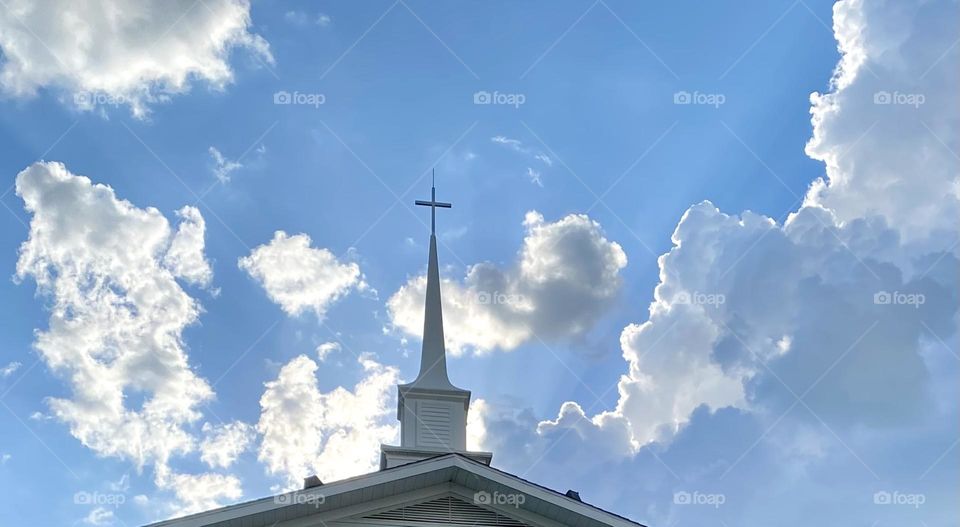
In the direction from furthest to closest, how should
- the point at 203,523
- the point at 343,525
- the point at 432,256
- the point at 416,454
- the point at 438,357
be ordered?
1. the point at 432,256
2. the point at 438,357
3. the point at 416,454
4. the point at 343,525
5. the point at 203,523

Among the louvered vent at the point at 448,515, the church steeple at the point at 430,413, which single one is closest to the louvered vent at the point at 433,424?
the church steeple at the point at 430,413

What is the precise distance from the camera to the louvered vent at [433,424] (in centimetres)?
2450

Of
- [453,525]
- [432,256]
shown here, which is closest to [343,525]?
[453,525]

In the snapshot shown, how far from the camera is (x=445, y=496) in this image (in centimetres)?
1736

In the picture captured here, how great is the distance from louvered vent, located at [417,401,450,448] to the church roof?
707cm

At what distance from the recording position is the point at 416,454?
22891 mm

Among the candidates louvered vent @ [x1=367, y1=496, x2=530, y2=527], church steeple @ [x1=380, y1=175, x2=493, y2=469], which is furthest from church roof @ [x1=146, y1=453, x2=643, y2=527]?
church steeple @ [x1=380, y1=175, x2=493, y2=469]

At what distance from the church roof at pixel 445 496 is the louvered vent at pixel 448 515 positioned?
2 cm

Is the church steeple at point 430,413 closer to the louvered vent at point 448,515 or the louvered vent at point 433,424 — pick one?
the louvered vent at point 433,424

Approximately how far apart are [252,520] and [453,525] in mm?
3503

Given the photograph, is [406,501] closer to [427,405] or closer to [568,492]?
[568,492]

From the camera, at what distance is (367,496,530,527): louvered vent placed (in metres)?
16.9

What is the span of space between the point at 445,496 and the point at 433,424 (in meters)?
7.55

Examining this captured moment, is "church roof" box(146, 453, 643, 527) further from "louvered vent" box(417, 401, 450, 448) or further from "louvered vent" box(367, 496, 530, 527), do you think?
"louvered vent" box(417, 401, 450, 448)
